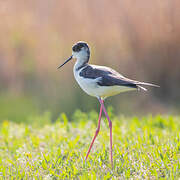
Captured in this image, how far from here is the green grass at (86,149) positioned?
4078 mm

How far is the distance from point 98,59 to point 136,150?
4.82m

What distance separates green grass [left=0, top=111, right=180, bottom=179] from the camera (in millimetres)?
4078

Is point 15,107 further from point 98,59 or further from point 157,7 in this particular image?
point 157,7

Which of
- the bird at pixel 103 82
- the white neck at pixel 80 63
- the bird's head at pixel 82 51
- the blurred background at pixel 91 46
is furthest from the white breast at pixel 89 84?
the blurred background at pixel 91 46

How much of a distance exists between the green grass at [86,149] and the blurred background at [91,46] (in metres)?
2.04

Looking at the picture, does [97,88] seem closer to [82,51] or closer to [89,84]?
[89,84]

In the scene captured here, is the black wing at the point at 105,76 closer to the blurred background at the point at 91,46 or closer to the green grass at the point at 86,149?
the green grass at the point at 86,149

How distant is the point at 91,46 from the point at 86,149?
4.54m

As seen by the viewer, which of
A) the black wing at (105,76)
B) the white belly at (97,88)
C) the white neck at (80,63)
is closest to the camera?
the black wing at (105,76)

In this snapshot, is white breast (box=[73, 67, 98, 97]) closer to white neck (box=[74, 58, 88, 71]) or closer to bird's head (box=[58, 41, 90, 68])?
white neck (box=[74, 58, 88, 71])

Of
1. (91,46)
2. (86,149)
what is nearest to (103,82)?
(86,149)

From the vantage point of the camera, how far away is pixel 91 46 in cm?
938

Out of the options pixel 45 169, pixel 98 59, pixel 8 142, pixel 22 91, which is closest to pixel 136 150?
pixel 45 169

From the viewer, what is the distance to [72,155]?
494 cm
